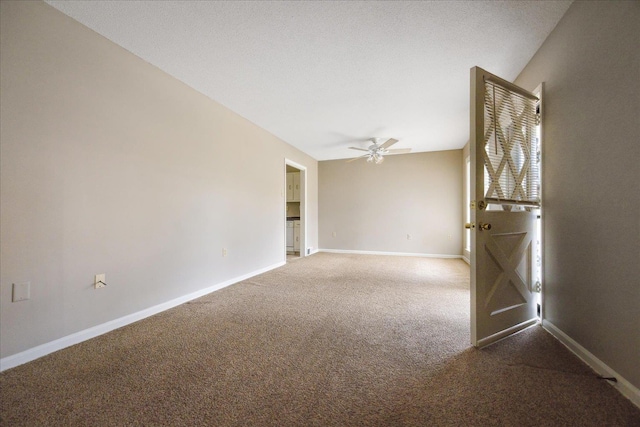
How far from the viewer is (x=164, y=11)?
1.70 m

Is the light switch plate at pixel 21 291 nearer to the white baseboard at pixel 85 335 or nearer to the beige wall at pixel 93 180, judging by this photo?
the beige wall at pixel 93 180

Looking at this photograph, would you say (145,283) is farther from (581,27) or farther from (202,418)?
(581,27)

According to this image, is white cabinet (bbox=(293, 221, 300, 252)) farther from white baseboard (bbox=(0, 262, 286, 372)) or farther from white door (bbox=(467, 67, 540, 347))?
white door (bbox=(467, 67, 540, 347))

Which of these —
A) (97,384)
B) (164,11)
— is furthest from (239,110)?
(97,384)

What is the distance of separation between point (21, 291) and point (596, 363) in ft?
11.4

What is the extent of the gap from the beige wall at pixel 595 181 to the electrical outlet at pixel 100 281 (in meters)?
3.32

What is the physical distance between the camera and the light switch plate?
1.51 metres

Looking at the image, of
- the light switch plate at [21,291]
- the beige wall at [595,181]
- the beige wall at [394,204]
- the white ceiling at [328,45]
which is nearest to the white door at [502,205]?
the beige wall at [595,181]

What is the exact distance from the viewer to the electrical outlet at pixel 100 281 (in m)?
1.90

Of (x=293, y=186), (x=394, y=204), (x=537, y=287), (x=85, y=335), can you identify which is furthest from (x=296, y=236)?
(x=537, y=287)

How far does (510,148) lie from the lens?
1880 millimetres

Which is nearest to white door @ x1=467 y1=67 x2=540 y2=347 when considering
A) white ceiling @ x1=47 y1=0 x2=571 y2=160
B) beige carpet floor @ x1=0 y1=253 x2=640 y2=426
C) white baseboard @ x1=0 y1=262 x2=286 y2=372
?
beige carpet floor @ x1=0 y1=253 x2=640 y2=426

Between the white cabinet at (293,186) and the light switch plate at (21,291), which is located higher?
the white cabinet at (293,186)

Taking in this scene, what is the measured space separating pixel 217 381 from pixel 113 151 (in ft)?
6.40
